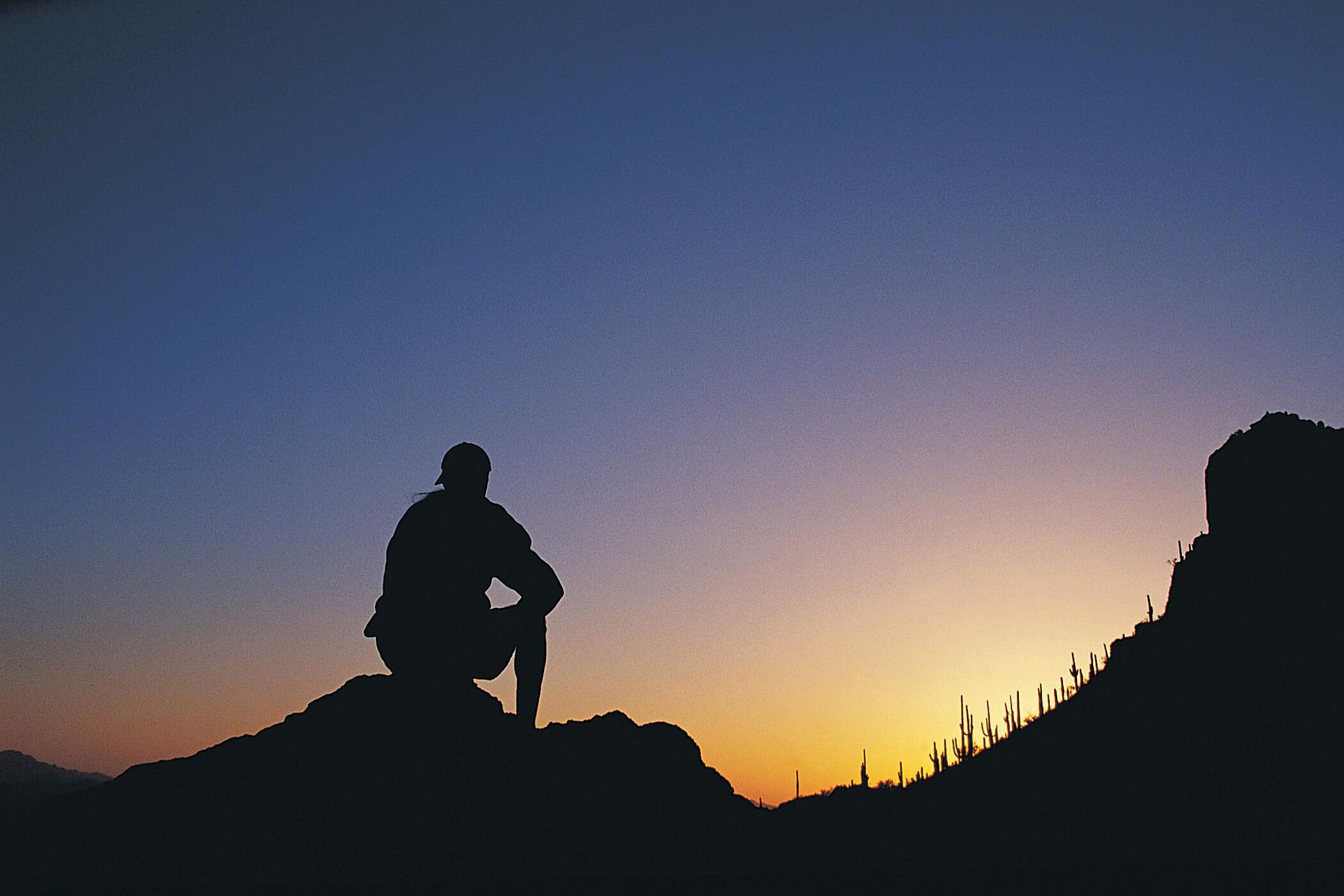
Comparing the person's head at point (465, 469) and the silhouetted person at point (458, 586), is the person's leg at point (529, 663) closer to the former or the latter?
the silhouetted person at point (458, 586)

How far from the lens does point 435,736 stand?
7.82 metres

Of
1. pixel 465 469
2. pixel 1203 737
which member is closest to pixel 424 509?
pixel 465 469

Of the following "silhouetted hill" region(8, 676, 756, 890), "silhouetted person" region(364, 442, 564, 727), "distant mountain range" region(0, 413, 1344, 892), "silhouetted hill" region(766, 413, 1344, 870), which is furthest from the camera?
"silhouetted hill" region(766, 413, 1344, 870)

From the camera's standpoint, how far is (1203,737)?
45.3 m

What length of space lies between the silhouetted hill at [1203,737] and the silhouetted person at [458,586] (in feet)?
8.93

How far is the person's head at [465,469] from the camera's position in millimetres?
7961

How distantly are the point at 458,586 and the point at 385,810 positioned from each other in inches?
70.2

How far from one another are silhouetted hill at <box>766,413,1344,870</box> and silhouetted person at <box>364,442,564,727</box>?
2.72 meters

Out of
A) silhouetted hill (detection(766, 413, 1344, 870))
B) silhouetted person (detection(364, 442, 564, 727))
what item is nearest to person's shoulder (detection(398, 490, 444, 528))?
silhouetted person (detection(364, 442, 564, 727))

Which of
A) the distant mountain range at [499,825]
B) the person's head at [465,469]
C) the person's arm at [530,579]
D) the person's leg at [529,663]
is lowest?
the distant mountain range at [499,825]

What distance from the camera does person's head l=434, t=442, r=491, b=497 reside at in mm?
7961

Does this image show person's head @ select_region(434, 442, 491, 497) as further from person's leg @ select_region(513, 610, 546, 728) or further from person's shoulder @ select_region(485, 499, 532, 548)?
person's leg @ select_region(513, 610, 546, 728)

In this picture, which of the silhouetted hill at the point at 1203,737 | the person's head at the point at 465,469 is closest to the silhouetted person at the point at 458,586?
the person's head at the point at 465,469

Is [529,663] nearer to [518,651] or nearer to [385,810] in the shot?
[518,651]
